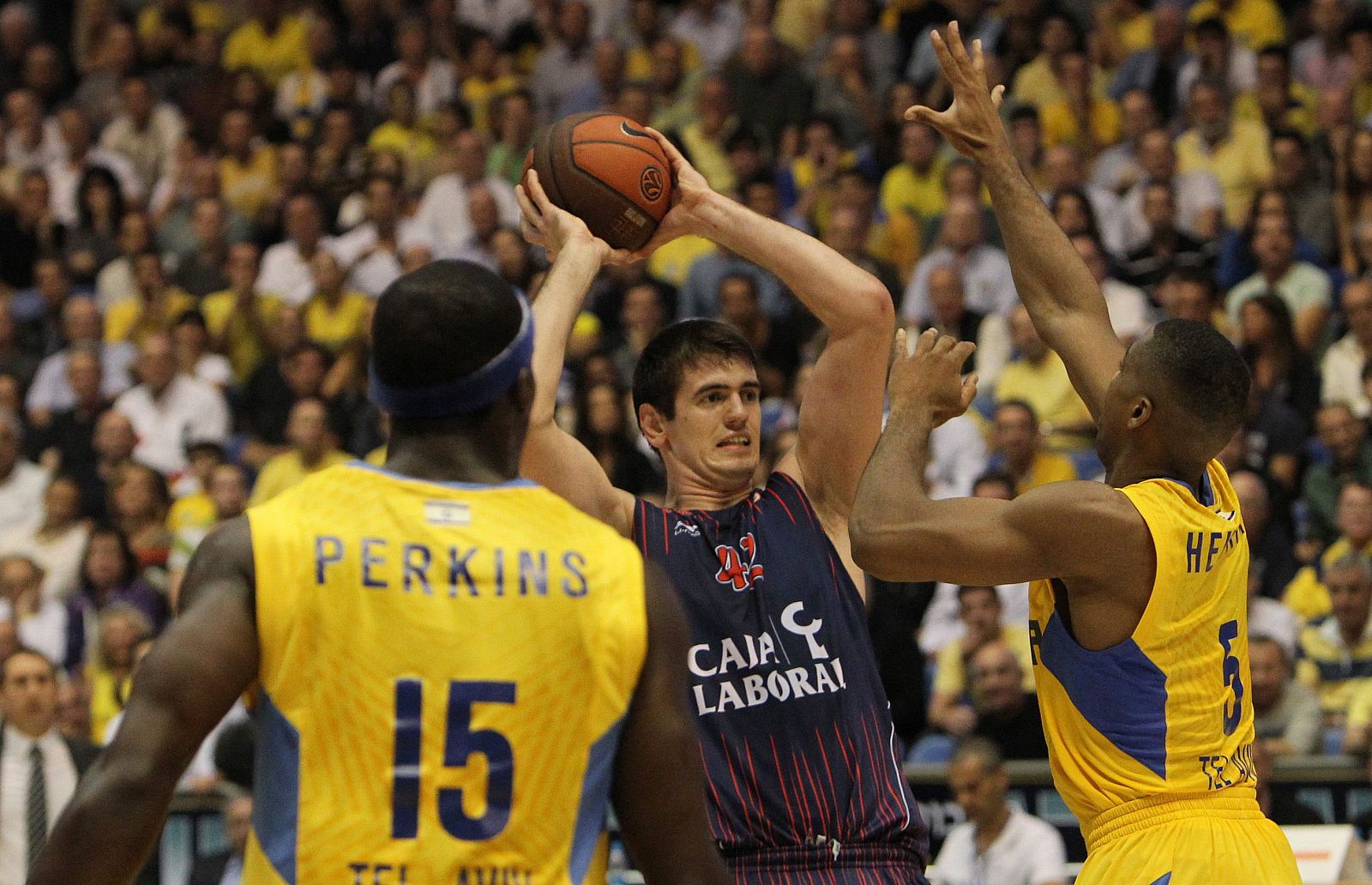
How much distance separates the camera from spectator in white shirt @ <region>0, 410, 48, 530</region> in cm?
1395

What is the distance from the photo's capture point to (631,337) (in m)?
13.3

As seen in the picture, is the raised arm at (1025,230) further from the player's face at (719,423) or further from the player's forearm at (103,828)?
the player's forearm at (103,828)

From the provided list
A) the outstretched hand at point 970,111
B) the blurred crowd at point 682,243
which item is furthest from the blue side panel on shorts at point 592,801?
the blurred crowd at point 682,243

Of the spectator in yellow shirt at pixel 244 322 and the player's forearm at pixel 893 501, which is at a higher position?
the player's forearm at pixel 893 501

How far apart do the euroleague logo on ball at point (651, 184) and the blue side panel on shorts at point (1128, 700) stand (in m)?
1.72

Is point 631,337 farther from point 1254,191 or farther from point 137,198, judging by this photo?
point 137,198

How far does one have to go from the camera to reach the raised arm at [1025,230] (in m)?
5.57

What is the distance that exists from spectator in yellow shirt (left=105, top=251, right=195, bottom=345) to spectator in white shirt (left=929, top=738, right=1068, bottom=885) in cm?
896

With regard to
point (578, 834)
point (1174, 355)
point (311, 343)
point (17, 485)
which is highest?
point (1174, 355)

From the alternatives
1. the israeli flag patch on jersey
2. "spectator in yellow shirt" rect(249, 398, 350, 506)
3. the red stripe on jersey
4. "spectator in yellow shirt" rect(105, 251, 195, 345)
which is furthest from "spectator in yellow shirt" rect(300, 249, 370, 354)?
the israeli flag patch on jersey

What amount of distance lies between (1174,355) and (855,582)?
1038 mm

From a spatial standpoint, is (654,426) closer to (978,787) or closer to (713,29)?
(978,787)

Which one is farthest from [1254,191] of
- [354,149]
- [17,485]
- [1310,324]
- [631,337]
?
[17,485]

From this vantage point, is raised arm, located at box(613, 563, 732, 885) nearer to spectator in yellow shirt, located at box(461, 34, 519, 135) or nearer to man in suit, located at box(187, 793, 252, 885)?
man in suit, located at box(187, 793, 252, 885)
